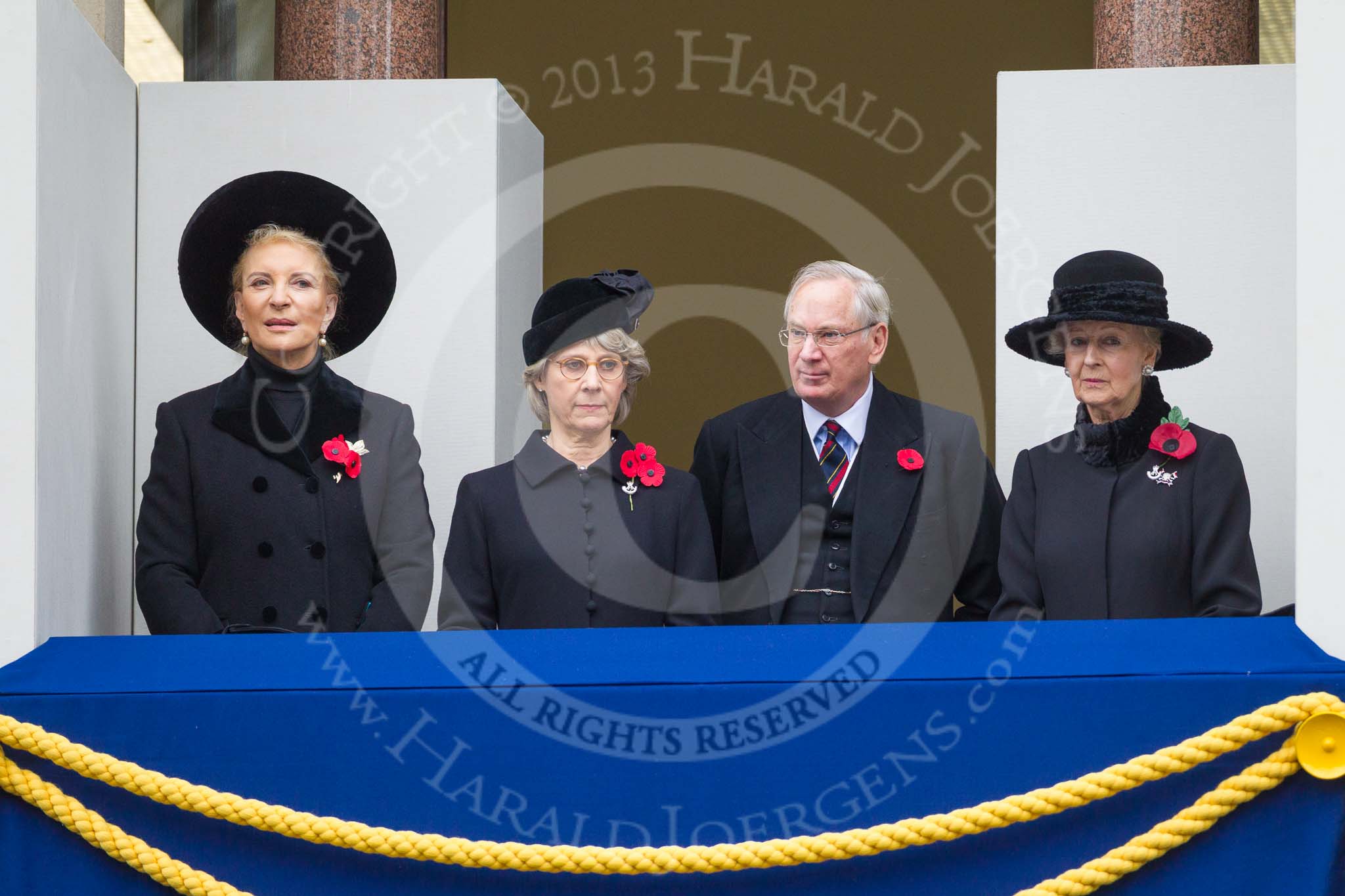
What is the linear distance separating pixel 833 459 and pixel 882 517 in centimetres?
23

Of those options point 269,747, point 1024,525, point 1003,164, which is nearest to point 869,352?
point 1024,525

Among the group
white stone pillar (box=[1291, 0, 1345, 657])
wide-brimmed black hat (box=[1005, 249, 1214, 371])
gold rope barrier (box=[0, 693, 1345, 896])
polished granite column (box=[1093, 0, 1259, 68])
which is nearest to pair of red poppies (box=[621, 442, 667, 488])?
wide-brimmed black hat (box=[1005, 249, 1214, 371])

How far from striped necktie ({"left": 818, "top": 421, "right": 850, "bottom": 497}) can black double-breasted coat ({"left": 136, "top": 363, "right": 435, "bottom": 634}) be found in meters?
1.04

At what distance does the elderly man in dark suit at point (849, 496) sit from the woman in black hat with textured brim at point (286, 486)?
84 centimetres

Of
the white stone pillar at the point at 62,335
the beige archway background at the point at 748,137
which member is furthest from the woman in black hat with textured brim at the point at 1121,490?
the beige archway background at the point at 748,137

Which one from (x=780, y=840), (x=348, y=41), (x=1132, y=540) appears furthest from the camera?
(x=348, y=41)

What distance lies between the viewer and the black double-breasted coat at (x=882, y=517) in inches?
148

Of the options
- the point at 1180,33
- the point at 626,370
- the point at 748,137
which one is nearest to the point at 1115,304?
the point at 626,370

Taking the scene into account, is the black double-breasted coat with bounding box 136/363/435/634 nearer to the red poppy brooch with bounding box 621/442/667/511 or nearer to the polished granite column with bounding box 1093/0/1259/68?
the red poppy brooch with bounding box 621/442/667/511

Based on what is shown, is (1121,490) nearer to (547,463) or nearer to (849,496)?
(849,496)

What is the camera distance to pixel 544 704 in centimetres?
267

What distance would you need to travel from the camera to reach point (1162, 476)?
3.58 metres

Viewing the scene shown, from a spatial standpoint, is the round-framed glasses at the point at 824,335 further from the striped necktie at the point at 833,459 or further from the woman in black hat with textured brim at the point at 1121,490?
the woman in black hat with textured brim at the point at 1121,490

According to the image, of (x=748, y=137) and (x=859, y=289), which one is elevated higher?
(x=748, y=137)
